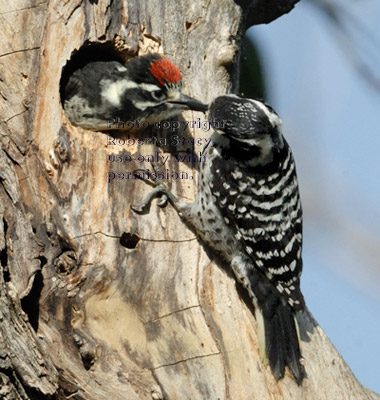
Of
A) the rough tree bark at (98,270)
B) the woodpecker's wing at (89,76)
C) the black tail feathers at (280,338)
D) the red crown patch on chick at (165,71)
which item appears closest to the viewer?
the rough tree bark at (98,270)

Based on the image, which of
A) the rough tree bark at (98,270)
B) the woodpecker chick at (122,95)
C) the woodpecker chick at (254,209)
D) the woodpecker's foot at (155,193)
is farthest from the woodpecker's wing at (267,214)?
the woodpecker chick at (122,95)

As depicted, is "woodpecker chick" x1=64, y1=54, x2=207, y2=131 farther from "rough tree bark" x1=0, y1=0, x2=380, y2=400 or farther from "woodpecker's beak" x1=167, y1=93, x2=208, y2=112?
"rough tree bark" x1=0, y1=0, x2=380, y2=400

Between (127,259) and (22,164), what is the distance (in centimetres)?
79

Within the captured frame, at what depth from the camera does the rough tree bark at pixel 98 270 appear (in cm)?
338

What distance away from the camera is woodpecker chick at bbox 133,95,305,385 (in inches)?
162

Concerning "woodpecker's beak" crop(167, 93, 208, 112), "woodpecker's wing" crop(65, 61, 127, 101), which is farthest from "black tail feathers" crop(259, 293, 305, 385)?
"woodpecker's wing" crop(65, 61, 127, 101)

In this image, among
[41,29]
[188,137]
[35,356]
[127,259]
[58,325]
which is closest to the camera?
[35,356]

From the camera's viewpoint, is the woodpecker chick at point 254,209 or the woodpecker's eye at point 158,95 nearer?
the woodpecker chick at point 254,209

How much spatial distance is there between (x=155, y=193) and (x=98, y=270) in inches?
24.4

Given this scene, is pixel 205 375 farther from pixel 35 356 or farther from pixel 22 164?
pixel 22 164

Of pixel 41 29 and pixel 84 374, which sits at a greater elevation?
pixel 41 29

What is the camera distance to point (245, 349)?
3.79 metres

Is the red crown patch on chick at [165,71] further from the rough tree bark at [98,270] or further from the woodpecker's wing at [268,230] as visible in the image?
the woodpecker's wing at [268,230]

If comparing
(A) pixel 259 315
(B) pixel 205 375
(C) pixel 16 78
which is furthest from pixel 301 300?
(C) pixel 16 78
